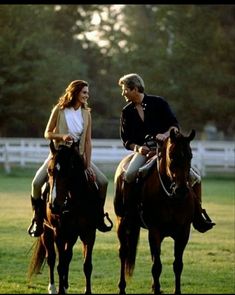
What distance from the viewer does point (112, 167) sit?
3391 cm

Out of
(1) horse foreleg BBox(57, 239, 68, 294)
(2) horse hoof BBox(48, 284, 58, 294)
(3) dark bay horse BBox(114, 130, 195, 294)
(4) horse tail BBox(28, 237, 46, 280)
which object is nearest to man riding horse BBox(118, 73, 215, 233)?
(3) dark bay horse BBox(114, 130, 195, 294)

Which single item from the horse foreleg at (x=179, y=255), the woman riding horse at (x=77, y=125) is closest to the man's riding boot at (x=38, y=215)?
the woman riding horse at (x=77, y=125)

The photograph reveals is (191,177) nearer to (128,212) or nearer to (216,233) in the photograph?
(128,212)

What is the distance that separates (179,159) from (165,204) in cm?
69

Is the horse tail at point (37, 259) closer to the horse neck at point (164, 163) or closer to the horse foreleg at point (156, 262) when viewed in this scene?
the horse foreleg at point (156, 262)

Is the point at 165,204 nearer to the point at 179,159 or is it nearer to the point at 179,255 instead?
the point at 179,255

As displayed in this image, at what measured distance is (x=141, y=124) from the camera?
33.7 ft

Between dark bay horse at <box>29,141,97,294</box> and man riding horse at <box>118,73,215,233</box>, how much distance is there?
2.74ft

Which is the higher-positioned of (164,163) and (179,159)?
(179,159)

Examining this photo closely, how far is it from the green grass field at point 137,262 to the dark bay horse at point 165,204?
554 mm

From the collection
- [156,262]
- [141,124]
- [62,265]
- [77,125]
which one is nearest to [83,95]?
[77,125]

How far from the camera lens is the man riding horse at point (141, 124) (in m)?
10.1

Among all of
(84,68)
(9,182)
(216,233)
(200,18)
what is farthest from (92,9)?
(216,233)

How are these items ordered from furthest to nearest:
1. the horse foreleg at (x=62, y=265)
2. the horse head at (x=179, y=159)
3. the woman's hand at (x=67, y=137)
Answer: the woman's hand at (x=67, y=137)
the horse foreleg at (x=62, y=265)
the horse head at (x=179, y=159)
